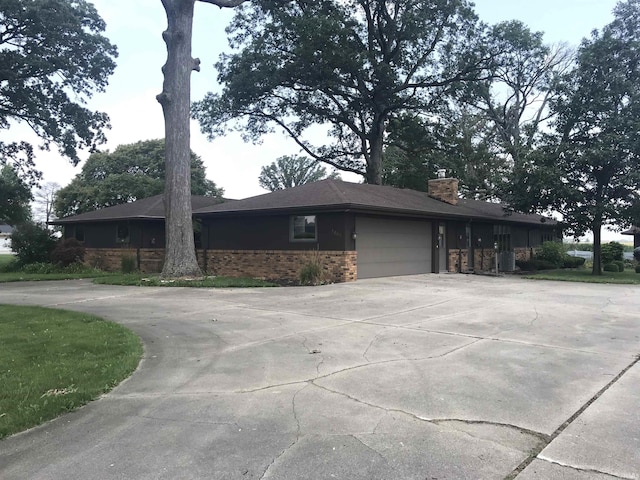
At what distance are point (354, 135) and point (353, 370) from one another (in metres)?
29.8

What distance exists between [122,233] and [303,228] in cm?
1141

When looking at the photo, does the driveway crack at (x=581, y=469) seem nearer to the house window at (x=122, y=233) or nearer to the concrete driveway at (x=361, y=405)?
the concrete driveway at (x=361, y=405)

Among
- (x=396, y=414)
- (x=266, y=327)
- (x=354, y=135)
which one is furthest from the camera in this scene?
(x=354, y=135)

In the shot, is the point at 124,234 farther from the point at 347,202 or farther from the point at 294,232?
the point at 347,202

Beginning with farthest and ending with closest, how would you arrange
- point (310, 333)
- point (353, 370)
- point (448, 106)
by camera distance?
point (448, 106) → point (310, 333) → point (353, 370)

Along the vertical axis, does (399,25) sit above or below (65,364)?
above

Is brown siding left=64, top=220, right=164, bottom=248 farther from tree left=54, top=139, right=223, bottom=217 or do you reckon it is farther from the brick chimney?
tree left=54, top=139, right=223, bottom=217

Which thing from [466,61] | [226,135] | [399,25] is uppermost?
[399,25]

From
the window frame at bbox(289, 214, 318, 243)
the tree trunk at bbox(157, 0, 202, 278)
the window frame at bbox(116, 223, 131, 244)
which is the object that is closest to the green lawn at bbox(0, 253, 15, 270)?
the window frame at bbox(116, 223, 131, 244)

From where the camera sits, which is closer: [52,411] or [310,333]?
[52,411]

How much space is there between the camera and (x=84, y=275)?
20.0 metres

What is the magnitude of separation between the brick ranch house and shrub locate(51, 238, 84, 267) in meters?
1.81

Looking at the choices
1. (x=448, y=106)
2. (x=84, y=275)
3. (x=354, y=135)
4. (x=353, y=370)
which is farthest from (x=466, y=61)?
(x=353, y=370)

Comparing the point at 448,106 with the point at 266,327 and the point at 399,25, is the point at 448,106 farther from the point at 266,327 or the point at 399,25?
the point at 266,327
